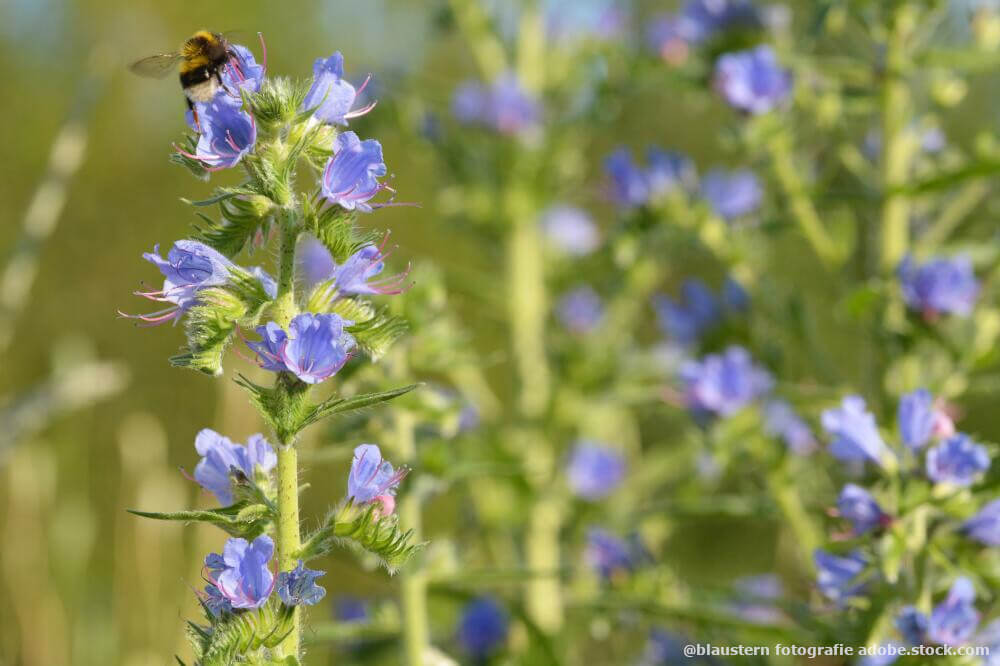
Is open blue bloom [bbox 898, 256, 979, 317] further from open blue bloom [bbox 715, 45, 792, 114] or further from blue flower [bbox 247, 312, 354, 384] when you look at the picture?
blue flower [bbox 247, 312, 354, 384]

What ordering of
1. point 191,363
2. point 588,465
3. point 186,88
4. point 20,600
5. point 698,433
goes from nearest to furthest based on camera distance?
point 191,363, point 186,88, point 698,433, point 20,600, point 588,465

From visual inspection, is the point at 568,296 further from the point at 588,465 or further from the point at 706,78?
the point at 706,78

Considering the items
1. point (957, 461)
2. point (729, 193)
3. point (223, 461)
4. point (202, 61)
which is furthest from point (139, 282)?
point (957, 461)

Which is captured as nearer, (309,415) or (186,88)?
(309,415)

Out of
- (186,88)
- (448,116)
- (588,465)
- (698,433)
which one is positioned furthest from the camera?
(448,116)

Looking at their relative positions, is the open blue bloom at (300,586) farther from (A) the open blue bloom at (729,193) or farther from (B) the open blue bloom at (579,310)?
(B) the open blue bloom at (579,310)

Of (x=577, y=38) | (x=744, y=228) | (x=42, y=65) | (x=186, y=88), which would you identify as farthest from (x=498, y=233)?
(x=42, y=65)
